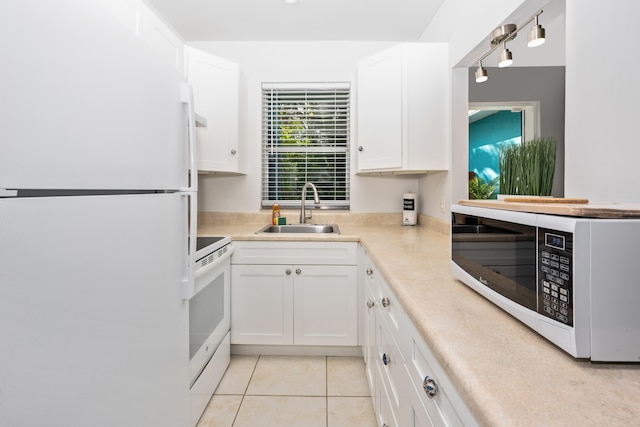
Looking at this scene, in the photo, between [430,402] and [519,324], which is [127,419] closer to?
[430,402]

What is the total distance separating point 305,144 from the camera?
9.66 feet

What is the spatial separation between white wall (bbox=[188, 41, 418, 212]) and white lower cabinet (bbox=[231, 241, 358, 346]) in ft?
2.58

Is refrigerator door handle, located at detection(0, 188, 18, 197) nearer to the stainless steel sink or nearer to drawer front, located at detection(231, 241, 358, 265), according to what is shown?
drawer front, located at detection(231, 241, 358, 265)

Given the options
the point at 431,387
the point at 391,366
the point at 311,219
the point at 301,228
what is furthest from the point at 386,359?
the point at 311,219

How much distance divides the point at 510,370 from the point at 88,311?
0.88 m

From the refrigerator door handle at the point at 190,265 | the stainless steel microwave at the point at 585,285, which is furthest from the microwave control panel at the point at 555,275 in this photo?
the refrigerator door handle at the point at 190,265

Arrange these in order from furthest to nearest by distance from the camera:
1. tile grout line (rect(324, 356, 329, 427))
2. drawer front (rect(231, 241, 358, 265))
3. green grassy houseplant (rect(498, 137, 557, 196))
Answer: drawer front (rect(231, 241, 358, 265)), tile grout line (rect(324, 356, 329, 427)), green grassy houseplant (rect(498, 137, 557, 196))

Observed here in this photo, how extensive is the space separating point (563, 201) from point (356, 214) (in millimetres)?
2107

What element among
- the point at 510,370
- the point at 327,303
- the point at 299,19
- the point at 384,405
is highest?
the point at 299,19

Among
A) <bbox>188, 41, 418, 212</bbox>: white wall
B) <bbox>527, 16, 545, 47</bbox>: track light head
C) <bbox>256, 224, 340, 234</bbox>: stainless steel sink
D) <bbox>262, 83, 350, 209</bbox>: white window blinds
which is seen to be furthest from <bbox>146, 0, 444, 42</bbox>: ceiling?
<bbox>256, 224, 340, 234</bbox>: stainless steel sink

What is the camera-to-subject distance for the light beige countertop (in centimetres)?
46

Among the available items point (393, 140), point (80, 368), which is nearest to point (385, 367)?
point (80, 368)

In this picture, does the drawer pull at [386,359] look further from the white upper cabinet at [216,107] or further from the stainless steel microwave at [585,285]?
the white upper cabinet at [216,107]

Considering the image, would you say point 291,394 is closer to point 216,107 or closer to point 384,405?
point 384,405
